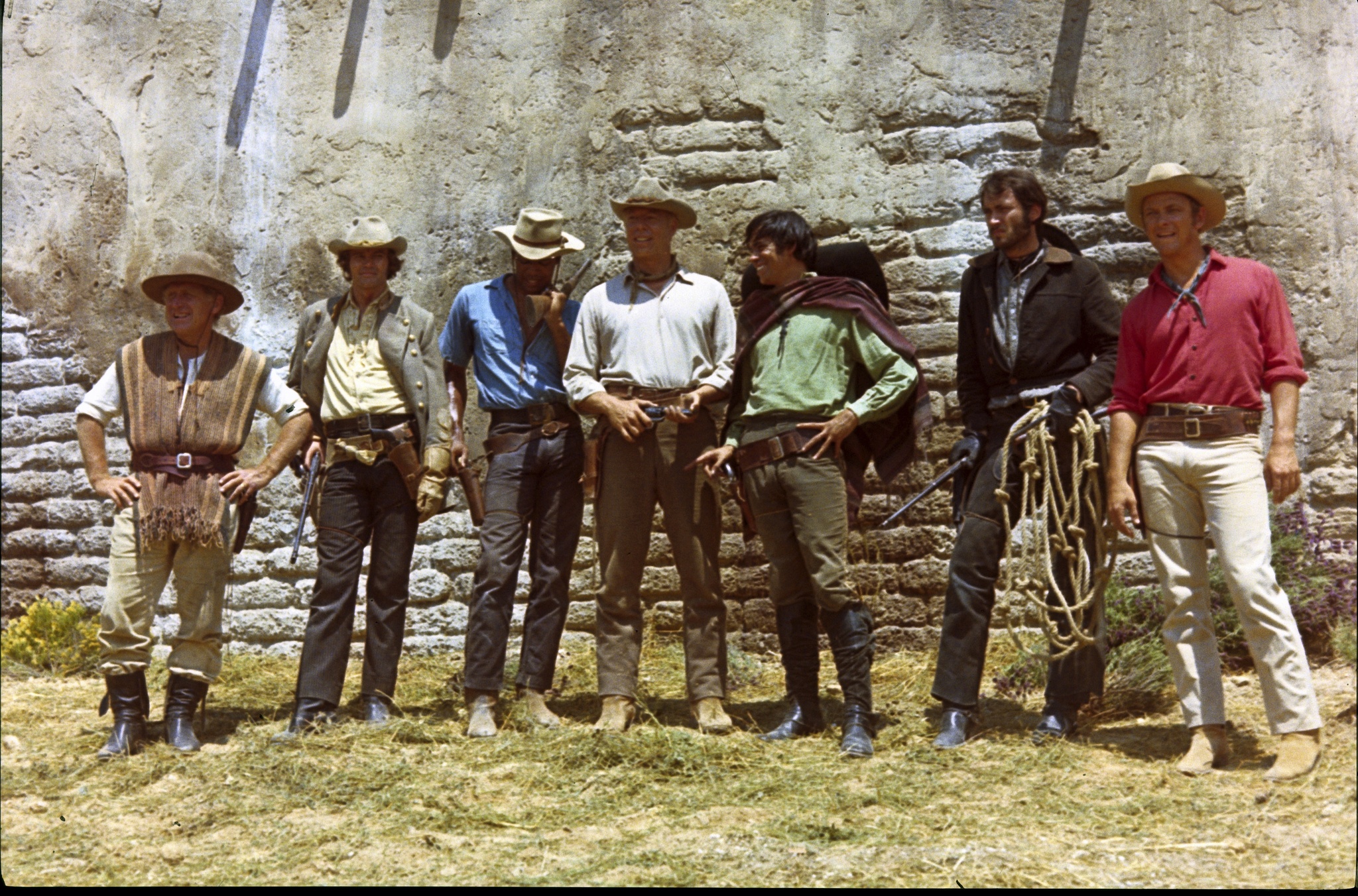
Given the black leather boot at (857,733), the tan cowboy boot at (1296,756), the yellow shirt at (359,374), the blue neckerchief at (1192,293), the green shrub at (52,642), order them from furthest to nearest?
the green shrub at (52,642) < the yellow shirt at (359,374) < the black leather boot at (857,733) < the blue neckerchief at (1192,293) < the tan cowboy boot at (1296,756)

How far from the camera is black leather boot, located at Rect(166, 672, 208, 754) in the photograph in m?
4.58

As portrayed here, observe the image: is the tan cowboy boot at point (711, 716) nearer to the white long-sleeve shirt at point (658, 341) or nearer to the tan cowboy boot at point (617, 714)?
the tan cowboy boot at point (617, 714)

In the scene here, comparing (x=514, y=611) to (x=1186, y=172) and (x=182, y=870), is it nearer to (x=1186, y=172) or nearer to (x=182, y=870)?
(x=182, y=870)

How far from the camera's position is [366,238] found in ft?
16.3

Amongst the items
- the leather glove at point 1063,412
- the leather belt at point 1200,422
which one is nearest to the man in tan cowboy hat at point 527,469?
the leather glove at point 1063,412

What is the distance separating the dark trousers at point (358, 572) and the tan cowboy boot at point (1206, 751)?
114 inches

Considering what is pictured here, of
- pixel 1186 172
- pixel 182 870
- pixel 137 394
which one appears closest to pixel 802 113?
pixel 1186 172

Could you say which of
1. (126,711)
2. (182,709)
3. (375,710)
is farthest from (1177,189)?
(126,711)

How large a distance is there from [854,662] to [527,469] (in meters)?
1.44

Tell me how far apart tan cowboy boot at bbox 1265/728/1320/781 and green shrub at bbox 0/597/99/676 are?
210 inches

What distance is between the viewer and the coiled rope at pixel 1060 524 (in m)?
4.23

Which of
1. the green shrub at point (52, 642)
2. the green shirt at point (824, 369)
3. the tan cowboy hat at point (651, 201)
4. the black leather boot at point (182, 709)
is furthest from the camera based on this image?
the green shrub at point (52, 642)

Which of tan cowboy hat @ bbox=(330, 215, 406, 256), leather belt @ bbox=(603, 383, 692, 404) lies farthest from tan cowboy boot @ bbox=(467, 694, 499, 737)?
tan cowboy hat @ bbox=(330, 215, 406, 256)

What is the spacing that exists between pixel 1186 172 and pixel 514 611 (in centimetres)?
369
